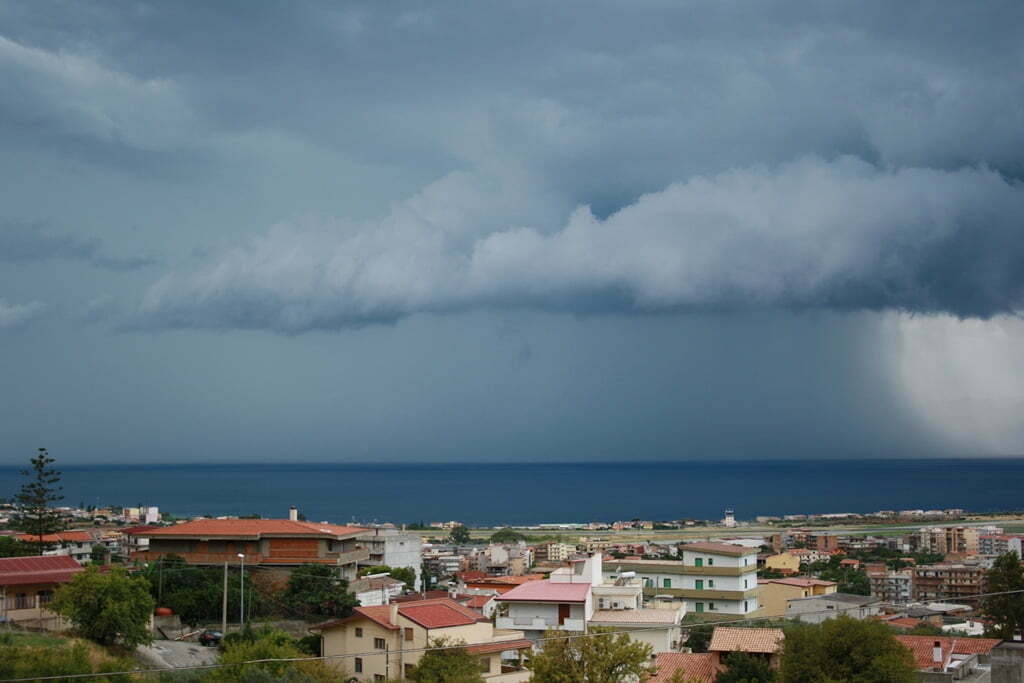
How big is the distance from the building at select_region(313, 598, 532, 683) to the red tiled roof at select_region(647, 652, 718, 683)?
3.56m

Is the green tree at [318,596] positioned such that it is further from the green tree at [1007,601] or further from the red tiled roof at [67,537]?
the red tiled roof at [67,537]

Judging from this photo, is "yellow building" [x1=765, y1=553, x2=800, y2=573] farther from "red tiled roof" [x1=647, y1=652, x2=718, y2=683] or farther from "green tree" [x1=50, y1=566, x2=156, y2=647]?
"green tree" [x1=50, y1=566, x2=156, y2=647]

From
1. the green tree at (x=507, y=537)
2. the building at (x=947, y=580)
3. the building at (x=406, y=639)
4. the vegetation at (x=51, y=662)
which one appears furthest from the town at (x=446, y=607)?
the green tree at (x=507, y=537)

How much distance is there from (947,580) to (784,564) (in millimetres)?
12552

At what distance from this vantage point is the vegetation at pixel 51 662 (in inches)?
719

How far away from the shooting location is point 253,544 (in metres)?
39.2

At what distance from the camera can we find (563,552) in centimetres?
8638

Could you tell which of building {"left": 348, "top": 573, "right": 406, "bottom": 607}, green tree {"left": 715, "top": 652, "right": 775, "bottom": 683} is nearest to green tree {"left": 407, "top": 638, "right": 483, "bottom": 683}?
green tree {"left": 715, "top": 652, "right": 775, "bottom": 683}

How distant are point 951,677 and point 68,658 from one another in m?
19.0

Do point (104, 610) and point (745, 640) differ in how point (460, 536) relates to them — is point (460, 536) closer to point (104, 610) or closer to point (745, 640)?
point (745, 640)

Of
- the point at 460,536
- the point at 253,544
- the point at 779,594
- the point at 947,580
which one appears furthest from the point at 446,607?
the point at 460,536

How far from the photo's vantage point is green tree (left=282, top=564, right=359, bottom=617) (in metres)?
34.9

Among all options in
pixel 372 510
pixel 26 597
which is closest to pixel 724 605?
pixel 26 597

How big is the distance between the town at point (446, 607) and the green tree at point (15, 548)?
0.14 meters
